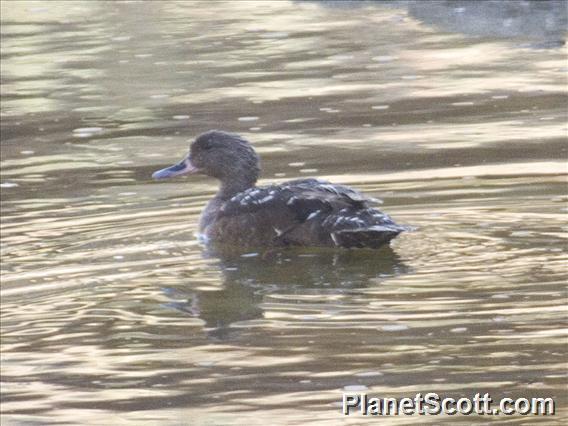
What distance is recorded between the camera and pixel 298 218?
10.4 metres

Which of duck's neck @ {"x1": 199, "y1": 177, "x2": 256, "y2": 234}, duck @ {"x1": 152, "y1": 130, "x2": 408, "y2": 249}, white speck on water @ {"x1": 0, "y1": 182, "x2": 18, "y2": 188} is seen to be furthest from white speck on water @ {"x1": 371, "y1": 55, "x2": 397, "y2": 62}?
duck @ {"x1": 152, "y1": 130, "x2": 408, "y2": 249}

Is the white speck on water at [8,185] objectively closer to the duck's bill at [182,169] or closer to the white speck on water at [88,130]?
the duck's bill at [182,169]

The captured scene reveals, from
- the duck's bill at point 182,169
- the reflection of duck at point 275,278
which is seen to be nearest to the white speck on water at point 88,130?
the duck's bill at point 182,169

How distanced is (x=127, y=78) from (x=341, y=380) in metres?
10.8

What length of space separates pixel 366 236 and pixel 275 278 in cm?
70

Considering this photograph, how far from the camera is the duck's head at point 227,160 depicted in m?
11.4

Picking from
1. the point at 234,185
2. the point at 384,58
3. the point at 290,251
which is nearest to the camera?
the point at 290,251

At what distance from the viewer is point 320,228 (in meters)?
10.2

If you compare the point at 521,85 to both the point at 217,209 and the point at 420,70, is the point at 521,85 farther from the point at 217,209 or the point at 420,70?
the point at 217,209

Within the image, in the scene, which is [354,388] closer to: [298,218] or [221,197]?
[298,218]

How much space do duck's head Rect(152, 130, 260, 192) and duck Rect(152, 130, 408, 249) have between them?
14 centimetres

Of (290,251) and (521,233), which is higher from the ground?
(521,233)

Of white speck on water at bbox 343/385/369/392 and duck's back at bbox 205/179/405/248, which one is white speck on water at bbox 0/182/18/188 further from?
white speck on water at bbox 343/385/369/392

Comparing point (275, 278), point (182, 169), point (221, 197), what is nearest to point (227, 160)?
point (221, 197)
